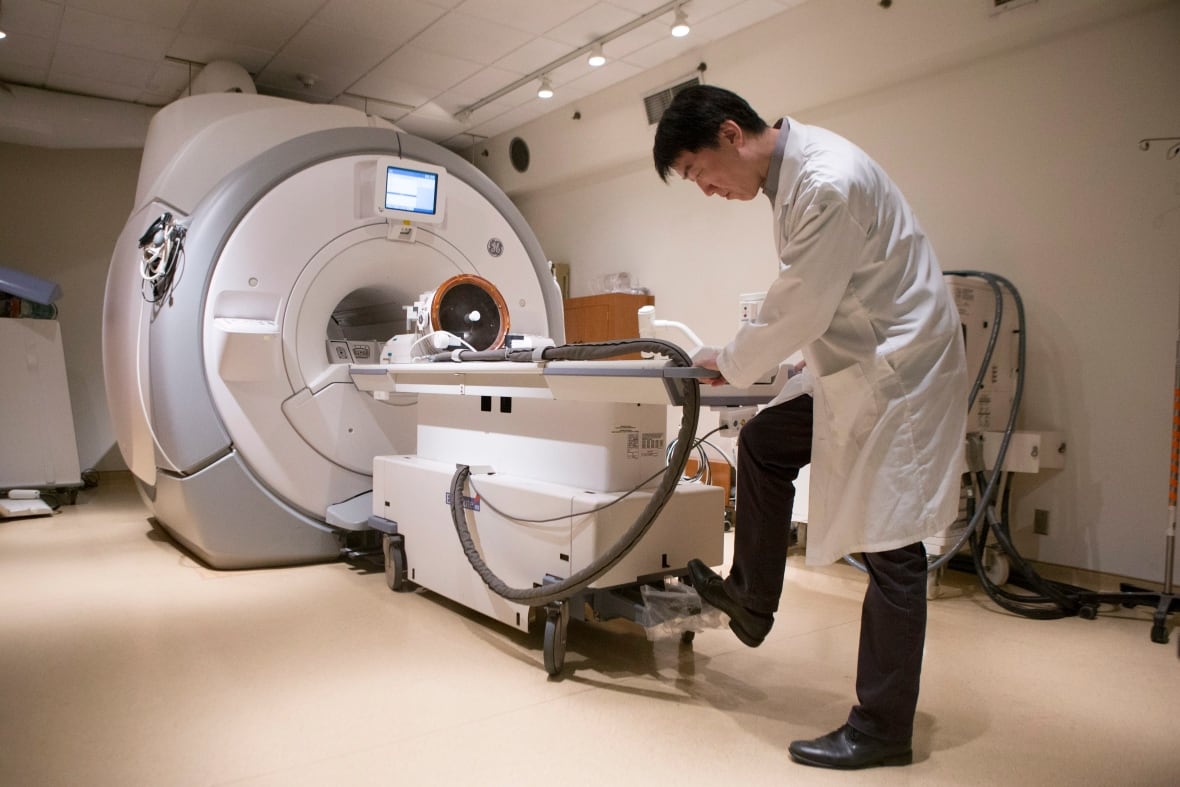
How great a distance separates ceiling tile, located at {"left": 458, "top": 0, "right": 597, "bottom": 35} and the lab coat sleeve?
135 inches

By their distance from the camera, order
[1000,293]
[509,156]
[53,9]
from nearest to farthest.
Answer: [1000,293]
[53,9]
[509,156]

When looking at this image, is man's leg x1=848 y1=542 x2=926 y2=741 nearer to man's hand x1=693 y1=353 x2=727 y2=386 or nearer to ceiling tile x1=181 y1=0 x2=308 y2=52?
man's hand x1=693 y1=353 x2=727 y2=386

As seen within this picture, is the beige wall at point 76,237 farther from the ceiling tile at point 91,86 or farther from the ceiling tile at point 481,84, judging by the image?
the ceiling tile at point 481,84

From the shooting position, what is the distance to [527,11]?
14.8ft

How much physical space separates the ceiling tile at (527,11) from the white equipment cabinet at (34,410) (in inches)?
124

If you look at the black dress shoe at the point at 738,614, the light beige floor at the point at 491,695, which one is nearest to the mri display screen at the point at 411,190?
the light beige floor at the point at 491,695

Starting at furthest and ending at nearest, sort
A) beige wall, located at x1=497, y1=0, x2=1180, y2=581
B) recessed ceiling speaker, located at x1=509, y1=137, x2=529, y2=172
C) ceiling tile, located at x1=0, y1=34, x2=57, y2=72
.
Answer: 1. recessed ceiling speaker, located at x1=509, y1=137, x2=529, y2=172
2. ceiling tile, located at x1=0, y1=34, x2=57, y2=72
3. beige wall, located at x1=497, y1=0, x2=1180, y2=581

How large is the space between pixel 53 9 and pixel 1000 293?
5129mm

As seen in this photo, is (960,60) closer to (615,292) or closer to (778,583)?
(615,292)

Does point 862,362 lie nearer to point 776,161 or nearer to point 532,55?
point 776,161

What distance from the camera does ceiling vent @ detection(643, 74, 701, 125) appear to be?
507cm

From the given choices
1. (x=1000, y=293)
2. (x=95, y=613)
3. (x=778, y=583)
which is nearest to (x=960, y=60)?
(x=1000, y=293)

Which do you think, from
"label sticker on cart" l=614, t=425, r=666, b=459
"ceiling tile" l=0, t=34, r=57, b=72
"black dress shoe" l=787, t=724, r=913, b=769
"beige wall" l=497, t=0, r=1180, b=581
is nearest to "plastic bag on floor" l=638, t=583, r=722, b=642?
"label sticker on cart" l=614, t=425, r=666, b=459

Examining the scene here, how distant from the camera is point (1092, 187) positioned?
10.7 feet
